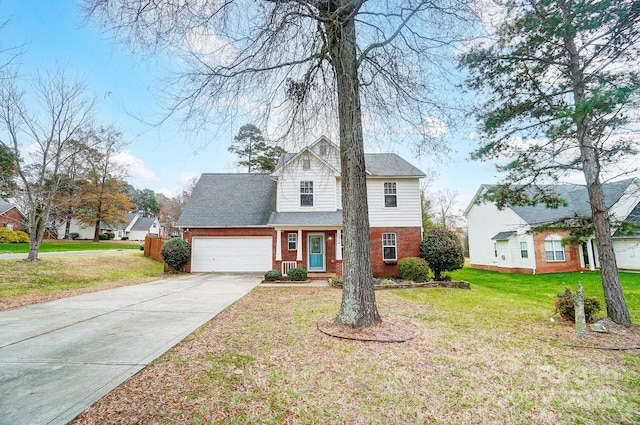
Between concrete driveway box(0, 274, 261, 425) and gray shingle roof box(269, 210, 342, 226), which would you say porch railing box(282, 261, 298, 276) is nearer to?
gray shingle roof box(269, 210, 342, 226)

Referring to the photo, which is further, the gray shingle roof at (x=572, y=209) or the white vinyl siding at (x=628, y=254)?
the gray shingle roof at (x=572, y=209)

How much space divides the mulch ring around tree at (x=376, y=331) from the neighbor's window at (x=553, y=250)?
56.6 ft

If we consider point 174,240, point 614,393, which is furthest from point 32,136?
point 614,393

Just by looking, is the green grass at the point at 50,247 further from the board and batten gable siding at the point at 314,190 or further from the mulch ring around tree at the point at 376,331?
the mulch ring around tree at the point at 376,331

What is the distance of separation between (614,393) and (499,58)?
6726mm

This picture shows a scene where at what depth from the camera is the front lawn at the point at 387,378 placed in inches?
110

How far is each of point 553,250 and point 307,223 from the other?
15797 mm

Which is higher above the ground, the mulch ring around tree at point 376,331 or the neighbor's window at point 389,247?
the neighbor's window at point 389,247

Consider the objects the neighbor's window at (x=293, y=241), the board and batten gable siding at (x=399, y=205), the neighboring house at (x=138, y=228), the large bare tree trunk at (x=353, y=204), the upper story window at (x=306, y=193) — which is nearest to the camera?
the large bare tree trunk at (x=353, y=204)

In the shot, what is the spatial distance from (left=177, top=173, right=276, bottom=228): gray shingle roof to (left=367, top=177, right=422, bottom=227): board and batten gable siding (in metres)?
5.66

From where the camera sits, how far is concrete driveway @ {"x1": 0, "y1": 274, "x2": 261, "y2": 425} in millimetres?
2948

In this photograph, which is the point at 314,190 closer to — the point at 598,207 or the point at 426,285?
the point at 426,285

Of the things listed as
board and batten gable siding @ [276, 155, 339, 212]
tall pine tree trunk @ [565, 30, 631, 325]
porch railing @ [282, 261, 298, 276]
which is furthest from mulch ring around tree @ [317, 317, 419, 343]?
board and batten gable siding @ [276, 155, 339, 212]

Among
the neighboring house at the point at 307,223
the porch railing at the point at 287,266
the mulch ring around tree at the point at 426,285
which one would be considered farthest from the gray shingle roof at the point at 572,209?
the porch railing at the point at 287,266
